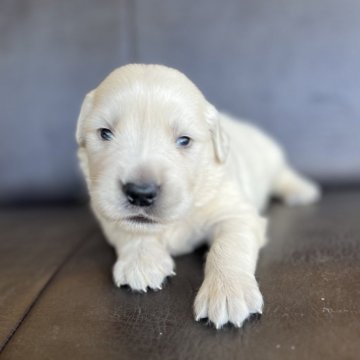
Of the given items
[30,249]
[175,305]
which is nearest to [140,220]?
[175,305]

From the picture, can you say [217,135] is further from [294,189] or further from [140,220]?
[294,189]

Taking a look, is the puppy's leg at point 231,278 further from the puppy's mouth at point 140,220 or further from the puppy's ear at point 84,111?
the puppy's ear at point 84,111

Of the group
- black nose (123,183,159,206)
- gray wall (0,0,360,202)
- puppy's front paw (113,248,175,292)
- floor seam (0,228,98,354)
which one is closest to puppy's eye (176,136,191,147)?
black nose (123,183,159,206)

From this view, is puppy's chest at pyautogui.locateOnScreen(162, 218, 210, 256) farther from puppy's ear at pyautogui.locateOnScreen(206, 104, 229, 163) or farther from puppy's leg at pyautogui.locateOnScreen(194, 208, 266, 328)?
puppy's ear at pyautogui.locateOnScreen(206, 104, 229, 163)

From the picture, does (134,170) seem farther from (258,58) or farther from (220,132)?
(258,58)

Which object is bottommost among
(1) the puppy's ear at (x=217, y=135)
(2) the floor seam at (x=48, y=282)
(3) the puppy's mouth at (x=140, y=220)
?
(2) the floor seam at (x=48, y=282)

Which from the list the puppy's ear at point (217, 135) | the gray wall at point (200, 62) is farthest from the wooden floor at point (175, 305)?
the gray wall at point (200, 62)
